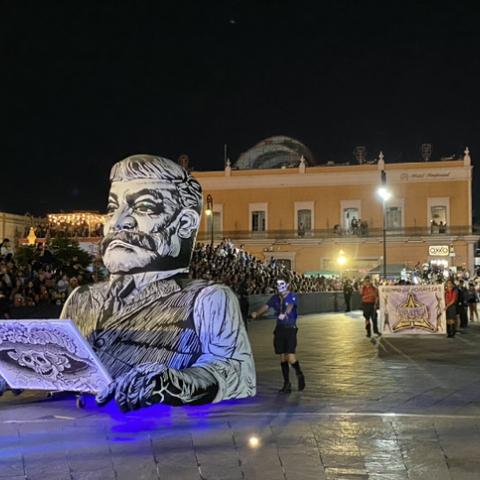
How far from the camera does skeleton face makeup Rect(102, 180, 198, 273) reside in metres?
5.25

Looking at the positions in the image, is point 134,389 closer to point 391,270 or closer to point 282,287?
point 282,287

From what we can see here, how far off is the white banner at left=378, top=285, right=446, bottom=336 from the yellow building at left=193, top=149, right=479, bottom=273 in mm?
34687

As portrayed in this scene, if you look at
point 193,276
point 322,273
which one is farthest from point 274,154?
point 193,276

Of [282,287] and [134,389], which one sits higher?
[282,287]

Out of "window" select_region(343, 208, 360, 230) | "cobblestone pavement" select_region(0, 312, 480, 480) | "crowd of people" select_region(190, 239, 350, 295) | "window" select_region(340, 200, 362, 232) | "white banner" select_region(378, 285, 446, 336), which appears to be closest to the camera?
"cobblestone pavement" select_region(0, 312, 480, 480)

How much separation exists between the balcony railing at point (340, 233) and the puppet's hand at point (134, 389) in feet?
161

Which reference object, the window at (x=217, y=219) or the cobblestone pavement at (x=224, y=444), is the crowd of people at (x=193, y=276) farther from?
the window at (x=217, y=219)

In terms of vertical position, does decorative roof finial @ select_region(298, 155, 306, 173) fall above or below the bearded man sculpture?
above

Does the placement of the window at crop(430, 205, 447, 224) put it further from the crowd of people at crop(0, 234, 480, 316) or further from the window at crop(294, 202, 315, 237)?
the crowd of people at crop(0, 234, 480, 316)

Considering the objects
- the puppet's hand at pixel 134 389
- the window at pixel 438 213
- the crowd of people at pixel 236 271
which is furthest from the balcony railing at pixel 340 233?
the puppet's hand at pixel 134 389

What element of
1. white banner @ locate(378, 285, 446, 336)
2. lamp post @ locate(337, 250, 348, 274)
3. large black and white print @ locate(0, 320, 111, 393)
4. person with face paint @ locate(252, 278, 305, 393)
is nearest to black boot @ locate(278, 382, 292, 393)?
person with face paint @ locate(252, 278, 305, 393)

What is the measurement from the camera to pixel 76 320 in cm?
550

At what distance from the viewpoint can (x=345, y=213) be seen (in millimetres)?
56906

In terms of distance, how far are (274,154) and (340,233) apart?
30.3 ft
